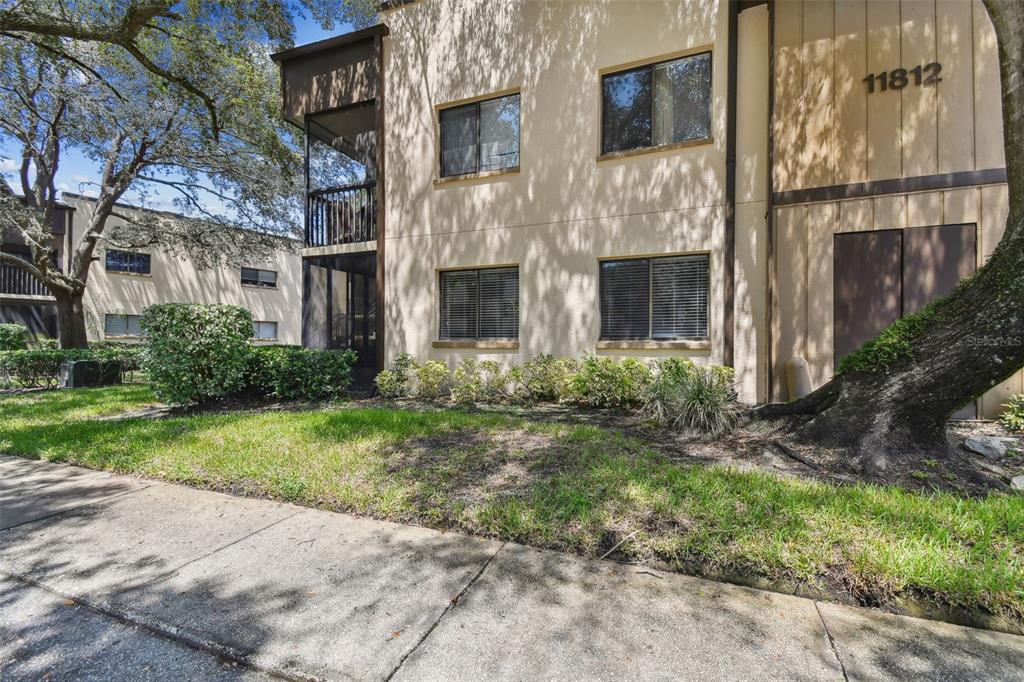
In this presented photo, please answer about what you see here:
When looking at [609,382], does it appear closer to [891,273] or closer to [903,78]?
[891,273]

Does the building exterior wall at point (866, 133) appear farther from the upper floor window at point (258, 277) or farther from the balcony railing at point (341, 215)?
the upper floor window at point (258, 277)

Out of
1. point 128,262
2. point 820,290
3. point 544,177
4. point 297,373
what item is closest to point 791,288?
point 820,290

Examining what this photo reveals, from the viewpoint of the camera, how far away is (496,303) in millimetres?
9047

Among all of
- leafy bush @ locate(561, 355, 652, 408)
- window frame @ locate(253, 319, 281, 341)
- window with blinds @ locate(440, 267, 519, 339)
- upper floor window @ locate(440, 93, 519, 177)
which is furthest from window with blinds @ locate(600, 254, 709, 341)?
window frame @ locate(253, 319, 281, 341)

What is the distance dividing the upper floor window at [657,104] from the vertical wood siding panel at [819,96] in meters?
1.43

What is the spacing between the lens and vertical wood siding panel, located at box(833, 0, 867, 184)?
6922 mm

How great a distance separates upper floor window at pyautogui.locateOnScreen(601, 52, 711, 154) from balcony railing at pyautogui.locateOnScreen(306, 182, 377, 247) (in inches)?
202

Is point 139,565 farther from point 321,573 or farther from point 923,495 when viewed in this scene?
point 923,495

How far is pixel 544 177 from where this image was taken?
28.2 ft

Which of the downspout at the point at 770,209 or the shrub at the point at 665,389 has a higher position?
the downspout at the point at 770,209

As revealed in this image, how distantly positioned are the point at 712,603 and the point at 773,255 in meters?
6.16

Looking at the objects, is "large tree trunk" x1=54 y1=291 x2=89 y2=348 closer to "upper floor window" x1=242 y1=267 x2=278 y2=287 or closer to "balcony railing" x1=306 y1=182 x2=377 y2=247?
"upper floor window" x1=242 y1=267 x2=278 y2=287

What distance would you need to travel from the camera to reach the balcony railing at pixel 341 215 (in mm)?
10180

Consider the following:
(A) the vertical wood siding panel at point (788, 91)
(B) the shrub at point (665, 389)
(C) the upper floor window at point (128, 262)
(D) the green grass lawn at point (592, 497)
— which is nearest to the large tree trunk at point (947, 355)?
(D) the green grass lawn at point (592, 497)
